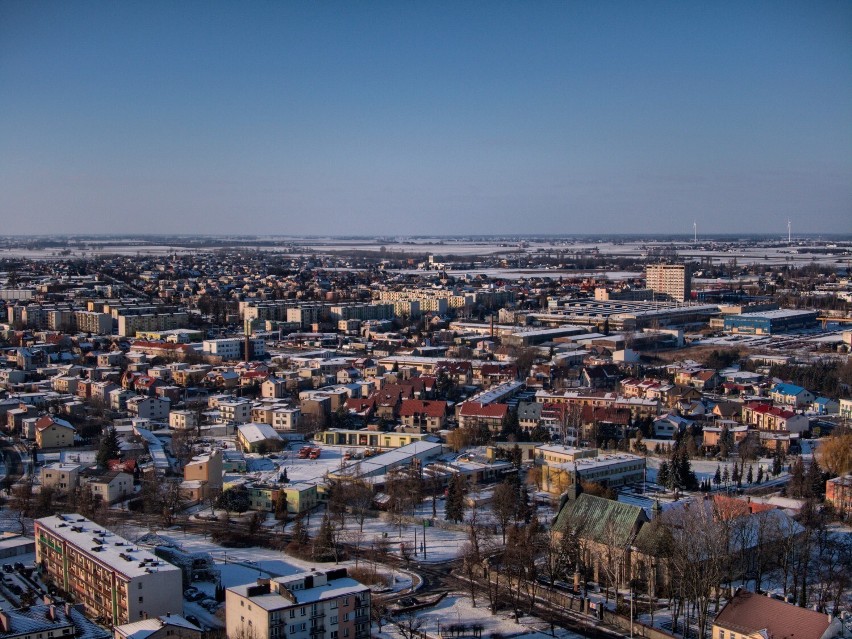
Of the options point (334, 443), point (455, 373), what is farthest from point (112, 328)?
point (334, 443)

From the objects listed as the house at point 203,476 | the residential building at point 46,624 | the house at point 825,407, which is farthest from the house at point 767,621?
the house at point 825,407

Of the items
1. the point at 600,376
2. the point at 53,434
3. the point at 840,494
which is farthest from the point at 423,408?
the point at 840,494

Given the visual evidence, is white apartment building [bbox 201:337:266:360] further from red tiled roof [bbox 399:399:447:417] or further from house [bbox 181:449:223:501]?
house [bbox 181:449:223:501]

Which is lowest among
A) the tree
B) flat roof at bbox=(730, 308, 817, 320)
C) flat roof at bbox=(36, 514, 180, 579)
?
the tree

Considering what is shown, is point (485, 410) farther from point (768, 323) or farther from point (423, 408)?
point (768, 323)

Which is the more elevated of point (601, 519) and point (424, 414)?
point (601, 519)

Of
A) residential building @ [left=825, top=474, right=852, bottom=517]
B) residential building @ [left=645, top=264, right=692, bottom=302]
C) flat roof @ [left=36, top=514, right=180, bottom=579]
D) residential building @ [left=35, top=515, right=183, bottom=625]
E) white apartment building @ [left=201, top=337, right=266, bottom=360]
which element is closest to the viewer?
residential building @ [left=35, top=515, right=183, bottom=625]

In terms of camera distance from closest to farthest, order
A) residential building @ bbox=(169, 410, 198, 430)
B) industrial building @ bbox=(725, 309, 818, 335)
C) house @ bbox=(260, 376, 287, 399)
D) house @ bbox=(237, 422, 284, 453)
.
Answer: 1. house @ bbox=(237, 422, 284, 453)
2. residential building @ bbox=(169, 410, 198, 430)
3. house @ bbox=(260, 376, 287, 399)
4. industrial building @ bbox=(725, 309, 818, 335)

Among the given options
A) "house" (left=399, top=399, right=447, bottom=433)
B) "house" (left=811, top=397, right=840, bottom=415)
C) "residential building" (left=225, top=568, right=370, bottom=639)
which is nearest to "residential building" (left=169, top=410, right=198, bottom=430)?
"house" (left=399, top=399, right=447, bottom=433)
